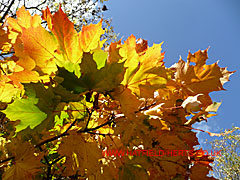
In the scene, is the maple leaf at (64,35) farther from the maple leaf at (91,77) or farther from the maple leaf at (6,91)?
the maple leaf at (6,91)

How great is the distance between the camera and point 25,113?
1.37 ft

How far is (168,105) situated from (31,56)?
1.22 ft

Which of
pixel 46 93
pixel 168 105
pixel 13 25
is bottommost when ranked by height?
pixel 46 93

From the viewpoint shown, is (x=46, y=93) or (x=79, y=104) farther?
(x=79, y=104)

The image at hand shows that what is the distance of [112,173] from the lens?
24.6 inches

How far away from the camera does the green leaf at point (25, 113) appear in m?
0.41

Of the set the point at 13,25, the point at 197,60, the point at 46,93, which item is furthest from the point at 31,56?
the point at 197,60

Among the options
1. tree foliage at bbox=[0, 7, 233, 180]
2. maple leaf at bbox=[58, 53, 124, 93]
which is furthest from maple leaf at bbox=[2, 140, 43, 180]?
maple leaf at bbox=[58, 53, 124, 93]

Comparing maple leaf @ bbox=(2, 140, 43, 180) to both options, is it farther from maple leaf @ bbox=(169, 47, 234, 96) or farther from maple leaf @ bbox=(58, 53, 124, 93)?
maple leaf @ bbox=(169, 47, 234, 96)

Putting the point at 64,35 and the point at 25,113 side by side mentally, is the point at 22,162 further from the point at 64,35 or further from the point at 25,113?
the point at 64,35

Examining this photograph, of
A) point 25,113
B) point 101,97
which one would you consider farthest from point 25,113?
point 101,97

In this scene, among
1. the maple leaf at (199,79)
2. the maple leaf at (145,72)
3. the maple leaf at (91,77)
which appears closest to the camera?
the maple leaf at (91,77)

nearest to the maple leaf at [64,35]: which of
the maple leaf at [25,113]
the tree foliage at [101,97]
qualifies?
the tree foliage at [101,97]

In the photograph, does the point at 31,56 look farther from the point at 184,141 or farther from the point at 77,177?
the point at 77,177
